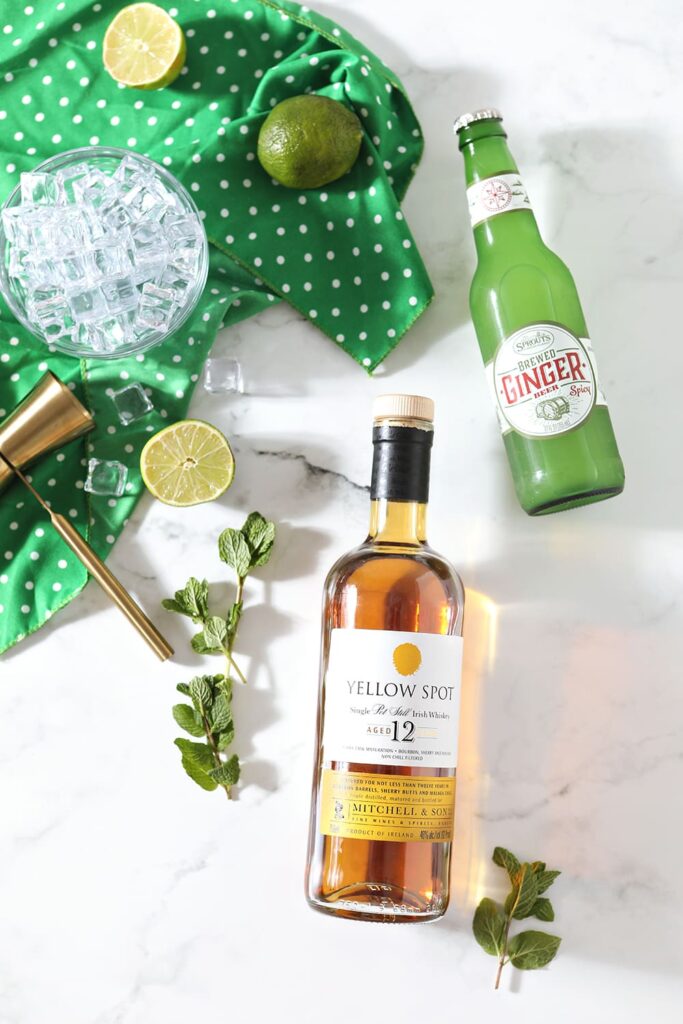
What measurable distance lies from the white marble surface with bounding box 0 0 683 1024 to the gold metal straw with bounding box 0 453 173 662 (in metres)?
0.04

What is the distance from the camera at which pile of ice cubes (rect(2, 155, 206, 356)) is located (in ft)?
4.28

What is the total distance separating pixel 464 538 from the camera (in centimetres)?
137

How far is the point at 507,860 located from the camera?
4.29 feet

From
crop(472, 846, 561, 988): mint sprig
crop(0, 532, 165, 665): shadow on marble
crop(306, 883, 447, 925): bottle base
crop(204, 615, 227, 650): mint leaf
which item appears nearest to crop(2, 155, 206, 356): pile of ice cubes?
crop(0, 532, 165, 665): shadow on marble

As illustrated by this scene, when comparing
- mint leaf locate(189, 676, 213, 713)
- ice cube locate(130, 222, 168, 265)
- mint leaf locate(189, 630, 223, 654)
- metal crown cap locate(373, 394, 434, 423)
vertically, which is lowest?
mint leaf locate(189, 676, 213, 713)

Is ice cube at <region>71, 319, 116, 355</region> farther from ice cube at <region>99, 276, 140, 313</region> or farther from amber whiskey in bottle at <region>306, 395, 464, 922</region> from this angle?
amber whiskey in bottle at <region>306, 395, 464, 922</region>

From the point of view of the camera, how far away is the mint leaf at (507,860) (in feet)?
4.28

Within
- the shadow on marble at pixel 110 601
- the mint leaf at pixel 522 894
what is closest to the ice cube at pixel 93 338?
the shadow on marble at pixel 110 601

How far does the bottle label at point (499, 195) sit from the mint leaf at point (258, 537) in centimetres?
49

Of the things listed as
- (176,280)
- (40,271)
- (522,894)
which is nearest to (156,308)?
(176,280)

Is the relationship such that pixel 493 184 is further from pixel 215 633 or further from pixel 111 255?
pixel 215 633

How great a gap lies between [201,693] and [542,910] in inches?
21.1

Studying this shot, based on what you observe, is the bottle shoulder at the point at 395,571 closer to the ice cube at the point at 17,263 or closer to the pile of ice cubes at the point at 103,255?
the pile of ice cubes at the point at 103,255

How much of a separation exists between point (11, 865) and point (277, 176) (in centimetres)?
101
